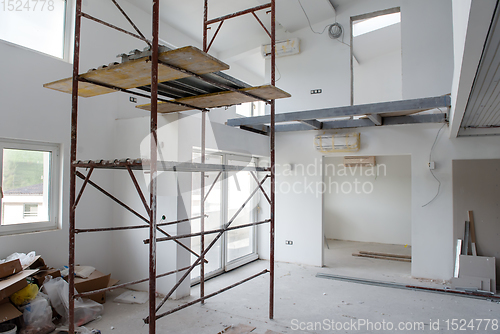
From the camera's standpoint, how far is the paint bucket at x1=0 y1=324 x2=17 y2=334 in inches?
108

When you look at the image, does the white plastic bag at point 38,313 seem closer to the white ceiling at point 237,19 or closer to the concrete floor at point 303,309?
the concrete floor at point 303,309

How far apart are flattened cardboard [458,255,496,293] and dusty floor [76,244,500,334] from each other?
0.53m

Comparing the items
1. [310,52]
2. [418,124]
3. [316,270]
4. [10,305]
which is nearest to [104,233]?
[10,305]

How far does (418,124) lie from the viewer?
518cm

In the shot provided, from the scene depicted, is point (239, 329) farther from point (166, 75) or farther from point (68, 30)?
point (68, 30)

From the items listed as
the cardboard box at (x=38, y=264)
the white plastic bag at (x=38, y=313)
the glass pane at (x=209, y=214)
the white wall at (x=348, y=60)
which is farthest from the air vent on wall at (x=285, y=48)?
the white plastic bag at (x=38, y=313)

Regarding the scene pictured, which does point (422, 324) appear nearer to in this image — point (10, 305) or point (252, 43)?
point (10, 305)

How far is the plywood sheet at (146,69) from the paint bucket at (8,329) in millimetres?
2073

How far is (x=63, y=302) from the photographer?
3252mm

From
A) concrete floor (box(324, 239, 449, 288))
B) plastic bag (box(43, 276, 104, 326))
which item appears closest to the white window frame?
plastic bag (box(43, 276, 104, 326))

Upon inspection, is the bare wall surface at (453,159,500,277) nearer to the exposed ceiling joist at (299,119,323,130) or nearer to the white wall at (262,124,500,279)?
the white wall at (262,124,500,279)

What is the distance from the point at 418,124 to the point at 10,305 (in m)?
5.61

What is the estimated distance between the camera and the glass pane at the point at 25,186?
3.38 m

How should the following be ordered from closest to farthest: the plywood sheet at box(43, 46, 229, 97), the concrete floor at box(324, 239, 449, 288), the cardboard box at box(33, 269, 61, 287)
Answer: the plywood sheet at box(43, 46, 229, 97) → the cardboard box at box(33, 269, 61, 287) → the concrete floor at box(324, 239, 449, 288)
